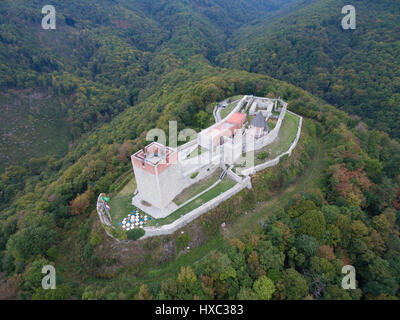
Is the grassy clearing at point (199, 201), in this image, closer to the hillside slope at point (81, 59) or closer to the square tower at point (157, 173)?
the square tower at point (157, 173)

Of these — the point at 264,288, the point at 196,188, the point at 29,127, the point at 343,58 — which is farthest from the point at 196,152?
the point at 343,58

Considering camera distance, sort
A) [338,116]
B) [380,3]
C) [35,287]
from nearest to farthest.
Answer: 1. [35,287]
2. [338,116]
3. [380,3]

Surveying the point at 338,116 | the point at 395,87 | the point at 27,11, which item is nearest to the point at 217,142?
the point at 338,116

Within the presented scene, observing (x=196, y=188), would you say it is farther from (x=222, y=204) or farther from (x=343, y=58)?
(x=343, y=58)

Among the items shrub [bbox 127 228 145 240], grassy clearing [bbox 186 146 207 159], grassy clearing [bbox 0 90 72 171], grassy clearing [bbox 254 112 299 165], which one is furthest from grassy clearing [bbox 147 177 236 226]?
grassy clearing [bbox 0 90 72 171]

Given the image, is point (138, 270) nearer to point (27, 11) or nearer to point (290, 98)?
point (290, 98)

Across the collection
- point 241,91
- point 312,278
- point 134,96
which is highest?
point 241,91
